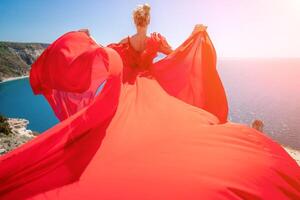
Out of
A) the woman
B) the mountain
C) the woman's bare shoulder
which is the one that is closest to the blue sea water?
the mountain

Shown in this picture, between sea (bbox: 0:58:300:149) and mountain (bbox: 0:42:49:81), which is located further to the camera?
mountain (bbox: 0:42:49:81)

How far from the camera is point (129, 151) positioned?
2.55 meters

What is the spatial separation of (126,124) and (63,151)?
694 millimetres

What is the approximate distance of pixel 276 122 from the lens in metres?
81.9

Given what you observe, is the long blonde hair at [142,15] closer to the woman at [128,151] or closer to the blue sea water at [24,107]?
the woman at [128,151]

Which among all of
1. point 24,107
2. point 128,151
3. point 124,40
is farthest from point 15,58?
point 128,151

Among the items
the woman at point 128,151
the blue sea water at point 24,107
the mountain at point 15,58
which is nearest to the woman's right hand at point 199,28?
the woman at point 128,151

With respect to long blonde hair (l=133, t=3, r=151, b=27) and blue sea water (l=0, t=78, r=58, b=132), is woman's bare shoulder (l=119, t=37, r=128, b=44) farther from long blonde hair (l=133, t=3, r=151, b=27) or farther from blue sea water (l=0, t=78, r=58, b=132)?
blue sea water (l=0, t=78, r=58, b=132)

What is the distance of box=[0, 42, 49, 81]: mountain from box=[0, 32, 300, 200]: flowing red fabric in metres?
135

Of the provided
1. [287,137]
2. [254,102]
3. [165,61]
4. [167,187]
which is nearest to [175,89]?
[165,61]

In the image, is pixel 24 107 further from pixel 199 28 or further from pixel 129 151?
pixel 129 151

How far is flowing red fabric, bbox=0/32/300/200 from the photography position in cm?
212

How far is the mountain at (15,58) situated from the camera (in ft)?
429

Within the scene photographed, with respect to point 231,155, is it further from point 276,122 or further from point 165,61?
point 276,122
